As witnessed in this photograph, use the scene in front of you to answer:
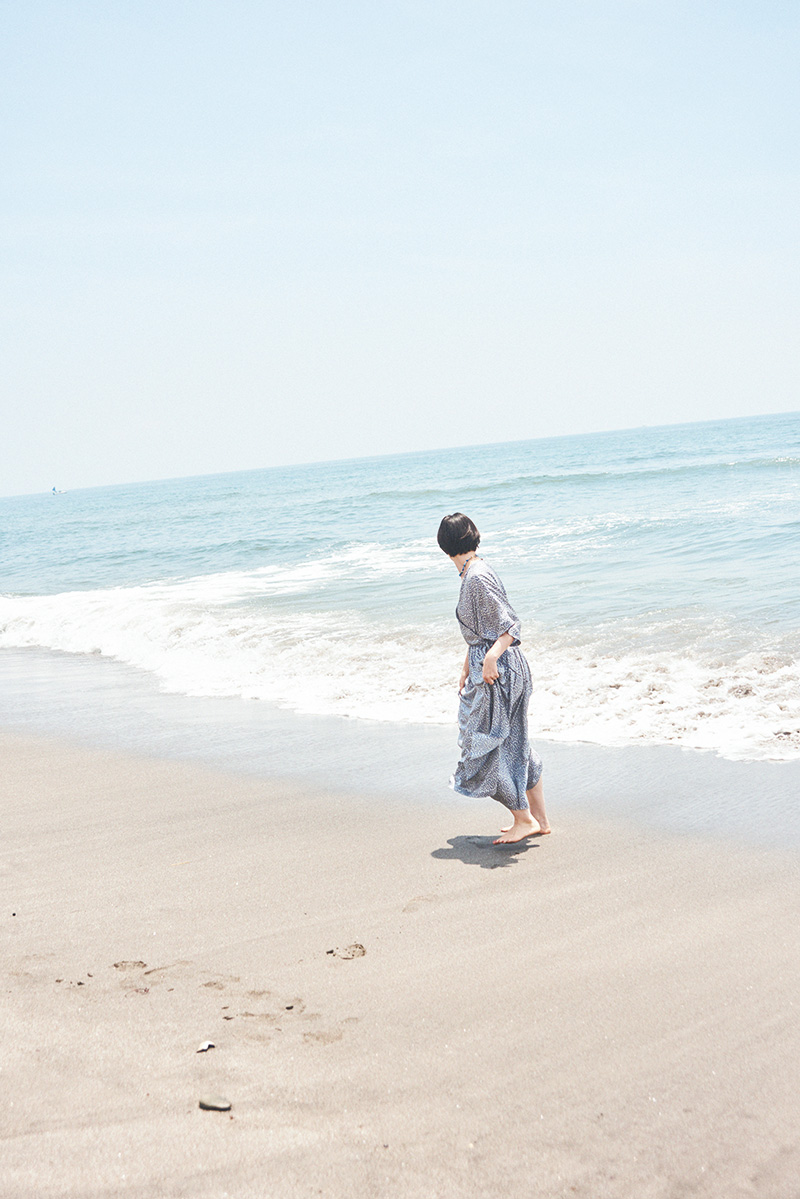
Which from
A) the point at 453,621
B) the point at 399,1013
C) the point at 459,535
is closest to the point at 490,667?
the point at 459,535

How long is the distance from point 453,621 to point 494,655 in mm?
6163

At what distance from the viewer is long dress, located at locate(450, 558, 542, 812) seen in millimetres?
4375

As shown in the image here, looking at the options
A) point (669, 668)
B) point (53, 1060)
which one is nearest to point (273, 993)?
point (53, 1060)

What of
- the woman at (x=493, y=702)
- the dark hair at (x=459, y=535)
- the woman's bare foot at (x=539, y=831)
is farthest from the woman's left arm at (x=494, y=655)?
the woman's bare foot at (x=539, y=831)

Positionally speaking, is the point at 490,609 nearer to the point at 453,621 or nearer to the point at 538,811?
the point at 538,811

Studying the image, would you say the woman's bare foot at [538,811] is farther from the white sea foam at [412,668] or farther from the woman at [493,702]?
the white sea foam at [412,668]

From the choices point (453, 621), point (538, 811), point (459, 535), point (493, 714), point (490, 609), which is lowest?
point (538, 811)

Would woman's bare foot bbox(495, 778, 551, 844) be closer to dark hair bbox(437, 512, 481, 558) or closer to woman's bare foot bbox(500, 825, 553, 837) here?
woman's bare foot bbox(500, 825, 553, 837)

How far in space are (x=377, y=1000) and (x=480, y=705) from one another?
1.77 metres

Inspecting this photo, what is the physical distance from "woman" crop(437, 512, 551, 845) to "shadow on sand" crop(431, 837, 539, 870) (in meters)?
0.05

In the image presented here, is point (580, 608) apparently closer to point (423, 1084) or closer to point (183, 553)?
point (423, 1084)

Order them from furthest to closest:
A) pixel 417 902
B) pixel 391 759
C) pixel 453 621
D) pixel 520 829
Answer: pixel 453 621, pixel 391 759, pixel 520 829, pixel 417 902

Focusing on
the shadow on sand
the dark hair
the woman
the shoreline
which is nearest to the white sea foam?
the shoreline

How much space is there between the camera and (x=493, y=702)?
4.44 meters
